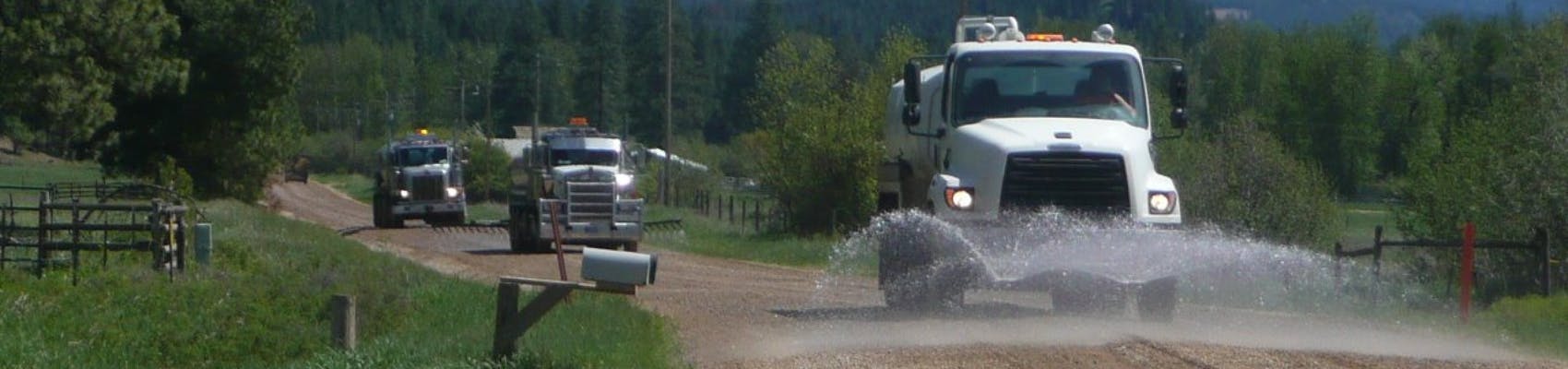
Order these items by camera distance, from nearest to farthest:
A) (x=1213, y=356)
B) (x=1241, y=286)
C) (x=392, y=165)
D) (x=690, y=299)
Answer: (x=1213, y=356), (x=1241, y=286), (x=690, y=299), (x=392, y=165)

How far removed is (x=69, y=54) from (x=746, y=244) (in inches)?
608

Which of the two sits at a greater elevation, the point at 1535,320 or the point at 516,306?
the point at 516,306

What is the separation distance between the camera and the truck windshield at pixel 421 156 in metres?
55.7

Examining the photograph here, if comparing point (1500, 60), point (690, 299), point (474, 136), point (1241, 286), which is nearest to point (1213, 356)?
point (1241, 286)

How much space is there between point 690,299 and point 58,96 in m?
18.5

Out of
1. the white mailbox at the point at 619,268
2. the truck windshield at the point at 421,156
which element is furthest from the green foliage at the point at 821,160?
the white mailbox at the point at 619,268

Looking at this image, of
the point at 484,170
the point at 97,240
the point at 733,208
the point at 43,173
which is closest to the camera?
the point at 97,240

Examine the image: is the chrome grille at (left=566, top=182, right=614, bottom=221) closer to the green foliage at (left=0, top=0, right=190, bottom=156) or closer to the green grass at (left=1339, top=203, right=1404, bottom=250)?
the green foliage at (left=0, top=0, right=190, bottom=156)

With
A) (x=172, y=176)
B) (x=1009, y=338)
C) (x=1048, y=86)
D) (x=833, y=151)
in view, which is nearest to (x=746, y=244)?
(x=833, y=151)

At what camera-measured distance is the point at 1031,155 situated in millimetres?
17156

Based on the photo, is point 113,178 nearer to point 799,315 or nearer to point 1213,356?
point 799,315

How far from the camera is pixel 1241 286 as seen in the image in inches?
711

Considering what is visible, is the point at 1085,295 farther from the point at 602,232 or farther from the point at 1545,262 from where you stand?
the point at 602,232

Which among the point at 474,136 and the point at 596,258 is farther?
the point at 474,136
